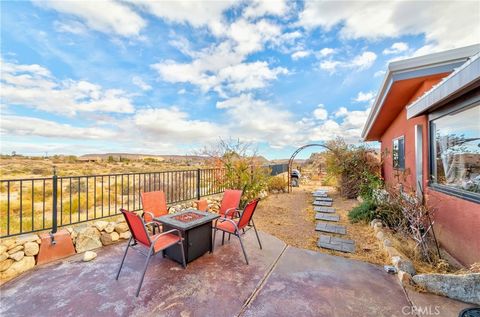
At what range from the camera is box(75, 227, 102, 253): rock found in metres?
3.25

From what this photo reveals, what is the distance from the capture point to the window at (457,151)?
2.65 m

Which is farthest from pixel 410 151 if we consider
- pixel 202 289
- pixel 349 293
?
pixel 202 289

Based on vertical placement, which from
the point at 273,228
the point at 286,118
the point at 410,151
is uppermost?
the point at 286,118

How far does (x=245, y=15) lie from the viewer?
5453 millimetres

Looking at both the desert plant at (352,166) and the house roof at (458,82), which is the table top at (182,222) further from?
the desert plant at (352,166)

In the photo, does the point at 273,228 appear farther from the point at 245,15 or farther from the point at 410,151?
the point at 245,15

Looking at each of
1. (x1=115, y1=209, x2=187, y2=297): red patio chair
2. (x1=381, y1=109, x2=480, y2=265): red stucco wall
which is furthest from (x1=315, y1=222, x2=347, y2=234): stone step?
(x1=115, y1=209, x2=187, y2=297): red patio chair

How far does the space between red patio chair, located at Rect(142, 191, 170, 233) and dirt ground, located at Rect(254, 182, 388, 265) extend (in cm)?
Result: 228

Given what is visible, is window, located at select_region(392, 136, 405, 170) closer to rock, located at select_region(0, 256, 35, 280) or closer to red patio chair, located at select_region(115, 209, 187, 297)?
red patio chair, located at select_region(115, 209, 187, 297)

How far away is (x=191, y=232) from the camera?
2953mm

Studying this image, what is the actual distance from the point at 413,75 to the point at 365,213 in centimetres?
321

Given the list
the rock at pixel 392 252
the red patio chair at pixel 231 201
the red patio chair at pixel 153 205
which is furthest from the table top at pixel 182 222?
the rock at pixel 392 252

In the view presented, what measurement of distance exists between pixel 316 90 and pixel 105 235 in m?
8.44

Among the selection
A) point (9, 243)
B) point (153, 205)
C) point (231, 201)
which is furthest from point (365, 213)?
point (9, 243)
